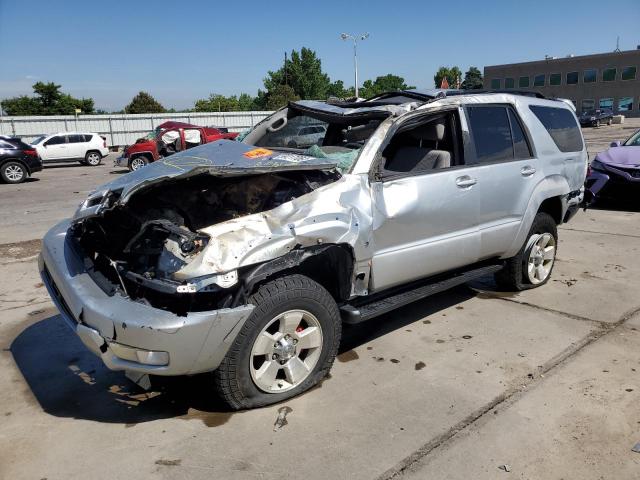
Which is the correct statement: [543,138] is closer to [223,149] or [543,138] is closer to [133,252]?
[223,149]

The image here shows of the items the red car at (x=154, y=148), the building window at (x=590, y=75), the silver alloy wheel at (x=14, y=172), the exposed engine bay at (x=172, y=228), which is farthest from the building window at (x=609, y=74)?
the exposed engine bay at (x=172, y=228)

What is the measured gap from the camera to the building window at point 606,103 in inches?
2420

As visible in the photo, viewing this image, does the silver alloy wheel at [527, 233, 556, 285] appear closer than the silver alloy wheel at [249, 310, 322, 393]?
No

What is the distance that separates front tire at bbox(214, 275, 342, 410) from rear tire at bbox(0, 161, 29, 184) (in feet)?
55.5

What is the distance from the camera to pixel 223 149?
390cm

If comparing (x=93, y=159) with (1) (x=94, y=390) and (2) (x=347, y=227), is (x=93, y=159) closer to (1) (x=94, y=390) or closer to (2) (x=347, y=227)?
(1) (x=94, y=390)

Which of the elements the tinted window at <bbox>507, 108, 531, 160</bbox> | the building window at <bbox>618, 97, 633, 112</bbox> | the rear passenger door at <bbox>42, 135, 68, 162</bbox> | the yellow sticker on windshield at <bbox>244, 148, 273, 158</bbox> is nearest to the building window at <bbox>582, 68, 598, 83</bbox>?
the building window at <bbox>618, 97, 633, 112</bbox>

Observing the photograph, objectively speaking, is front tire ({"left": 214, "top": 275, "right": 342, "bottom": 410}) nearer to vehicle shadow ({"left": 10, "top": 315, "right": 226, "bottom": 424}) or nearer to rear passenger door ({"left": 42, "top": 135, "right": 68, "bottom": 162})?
vehicle shadow ({"left": 10, "top": 315, "right": 226, "bottom": 424})

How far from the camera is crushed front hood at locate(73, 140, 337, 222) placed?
3.12m

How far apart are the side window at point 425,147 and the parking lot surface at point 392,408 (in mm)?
1351

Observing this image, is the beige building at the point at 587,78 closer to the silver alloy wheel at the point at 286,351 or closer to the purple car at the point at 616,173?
the purple car at the point at 616,173

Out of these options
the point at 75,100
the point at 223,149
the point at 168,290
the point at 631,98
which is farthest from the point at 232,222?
the point at 631,98

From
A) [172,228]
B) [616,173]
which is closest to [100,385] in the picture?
[172,228]

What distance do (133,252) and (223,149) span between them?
1039mm
